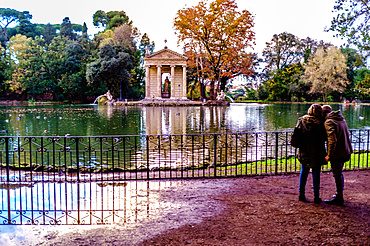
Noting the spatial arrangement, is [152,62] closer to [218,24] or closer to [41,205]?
[218,24]

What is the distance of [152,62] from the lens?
57844 mm

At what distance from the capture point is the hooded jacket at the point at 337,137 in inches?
225

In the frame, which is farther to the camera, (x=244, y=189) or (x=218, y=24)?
(x=218, y=24)

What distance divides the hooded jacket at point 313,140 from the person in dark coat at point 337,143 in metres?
0.15

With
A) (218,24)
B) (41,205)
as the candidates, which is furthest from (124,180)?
(218,24)

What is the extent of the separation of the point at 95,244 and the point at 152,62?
180ft

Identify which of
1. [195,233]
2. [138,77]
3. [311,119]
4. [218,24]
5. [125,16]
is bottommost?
[195,233]

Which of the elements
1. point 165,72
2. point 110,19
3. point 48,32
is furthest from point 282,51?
point 48,32

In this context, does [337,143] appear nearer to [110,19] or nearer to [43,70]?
[43,70]

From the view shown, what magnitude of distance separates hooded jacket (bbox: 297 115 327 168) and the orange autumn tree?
44.8 meters

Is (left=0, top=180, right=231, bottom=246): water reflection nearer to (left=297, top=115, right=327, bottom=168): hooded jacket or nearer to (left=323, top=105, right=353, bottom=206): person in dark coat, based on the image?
(left=297, top=115, right=327, bottom=168): hooded jacket

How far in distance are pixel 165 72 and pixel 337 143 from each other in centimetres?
5790

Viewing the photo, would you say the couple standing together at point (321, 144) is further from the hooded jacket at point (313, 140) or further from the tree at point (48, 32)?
the tree at point (48, 32)

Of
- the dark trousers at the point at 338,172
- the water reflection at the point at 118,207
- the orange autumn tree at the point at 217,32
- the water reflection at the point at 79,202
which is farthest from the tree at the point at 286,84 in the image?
the water reflection at the point at 79,202
